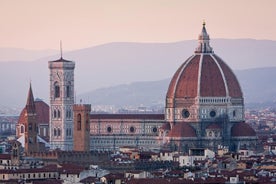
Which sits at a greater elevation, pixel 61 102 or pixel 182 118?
pixel 61 102

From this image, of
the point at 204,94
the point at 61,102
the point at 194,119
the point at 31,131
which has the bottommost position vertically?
the point at 31,131

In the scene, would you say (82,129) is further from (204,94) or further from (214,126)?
(204,94)

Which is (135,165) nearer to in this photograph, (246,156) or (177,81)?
(246,156)

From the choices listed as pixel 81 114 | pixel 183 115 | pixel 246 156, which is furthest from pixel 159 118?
pixel 246 156

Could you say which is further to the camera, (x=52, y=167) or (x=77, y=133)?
(x=77, y=133)

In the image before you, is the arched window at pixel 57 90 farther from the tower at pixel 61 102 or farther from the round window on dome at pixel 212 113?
the round window on dome at pixel 212 113

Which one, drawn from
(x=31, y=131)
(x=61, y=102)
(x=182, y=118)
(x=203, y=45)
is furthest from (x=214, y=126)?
(x=31, y=131)

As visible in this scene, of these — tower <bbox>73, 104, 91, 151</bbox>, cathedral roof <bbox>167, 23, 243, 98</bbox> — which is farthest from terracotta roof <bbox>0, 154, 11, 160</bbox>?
cathedral roof <bbox>167, 23, 243, 98</bbox>
